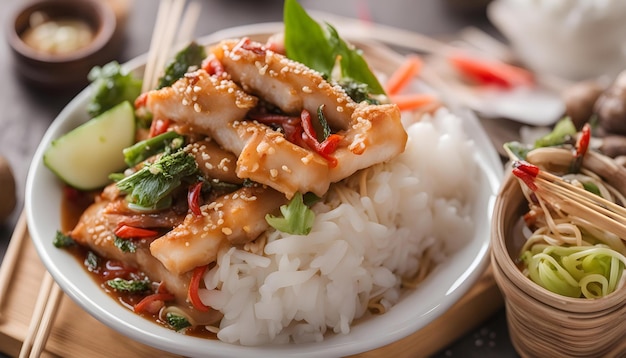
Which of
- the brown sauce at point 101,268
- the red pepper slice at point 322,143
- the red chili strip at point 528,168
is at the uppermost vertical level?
the red chili strip at point 528,168

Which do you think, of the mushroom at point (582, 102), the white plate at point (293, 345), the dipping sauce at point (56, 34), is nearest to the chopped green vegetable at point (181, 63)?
the white plate at point (293, 345)

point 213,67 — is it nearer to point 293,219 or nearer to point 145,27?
point 293,219

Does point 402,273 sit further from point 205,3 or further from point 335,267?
point 205,3

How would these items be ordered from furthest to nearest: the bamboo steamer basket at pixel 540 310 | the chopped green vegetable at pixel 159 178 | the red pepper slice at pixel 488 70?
the red pepper slice at pixel 488 70, the chopped green vegetable at pixel 159 178, the bamboo steamer basket at pixel 540 310

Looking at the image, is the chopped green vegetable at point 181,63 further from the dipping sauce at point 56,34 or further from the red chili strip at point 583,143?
the red chili strip at point 583,143

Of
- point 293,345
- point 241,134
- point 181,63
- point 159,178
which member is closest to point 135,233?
point 159,178

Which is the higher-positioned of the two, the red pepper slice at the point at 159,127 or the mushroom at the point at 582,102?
the mushroom at the point at 582,102

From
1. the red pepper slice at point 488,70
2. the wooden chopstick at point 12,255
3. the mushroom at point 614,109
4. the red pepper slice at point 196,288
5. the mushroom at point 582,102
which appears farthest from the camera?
the red pepper slice at point 488,70

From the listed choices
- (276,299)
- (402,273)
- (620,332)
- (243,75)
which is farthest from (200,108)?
(620,332)
